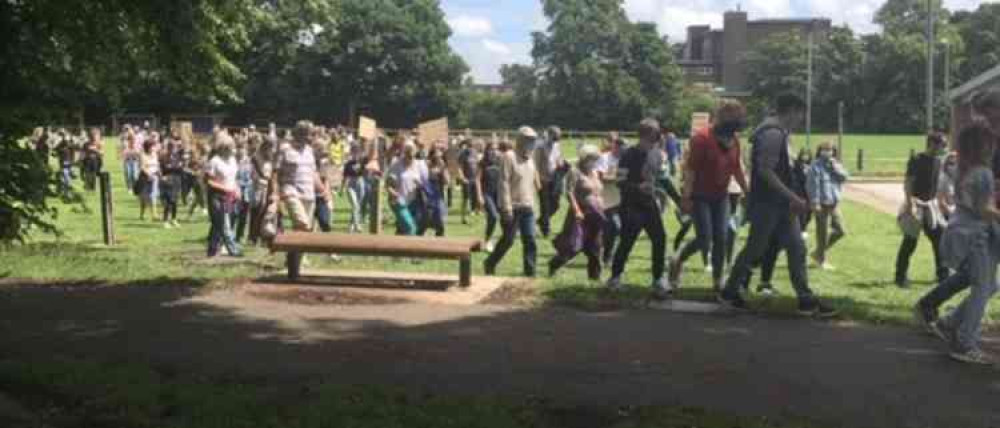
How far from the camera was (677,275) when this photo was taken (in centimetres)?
995

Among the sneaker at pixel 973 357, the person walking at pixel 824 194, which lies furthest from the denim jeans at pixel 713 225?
the person walking at pixel 824 194

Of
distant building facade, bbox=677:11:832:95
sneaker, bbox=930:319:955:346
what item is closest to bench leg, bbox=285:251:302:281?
sneaker, bbox=930:319:955:346

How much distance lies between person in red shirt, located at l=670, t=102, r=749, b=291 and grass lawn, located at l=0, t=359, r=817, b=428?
3407mm

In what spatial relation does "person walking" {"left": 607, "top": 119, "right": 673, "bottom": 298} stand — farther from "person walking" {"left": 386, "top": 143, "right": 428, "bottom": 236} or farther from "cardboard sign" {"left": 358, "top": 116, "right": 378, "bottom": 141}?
"cardboard sign" {"left": 358, "top": 116, "right": 378, "bottom": 141}

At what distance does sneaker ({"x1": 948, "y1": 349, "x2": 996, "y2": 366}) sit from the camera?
730 cm

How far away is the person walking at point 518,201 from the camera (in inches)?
458

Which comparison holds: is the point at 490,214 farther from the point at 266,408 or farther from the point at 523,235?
the point at 266,408

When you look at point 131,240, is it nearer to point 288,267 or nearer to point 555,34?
point 288,267

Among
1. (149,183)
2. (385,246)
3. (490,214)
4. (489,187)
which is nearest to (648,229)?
(385,246)

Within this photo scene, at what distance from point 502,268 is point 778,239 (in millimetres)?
4669

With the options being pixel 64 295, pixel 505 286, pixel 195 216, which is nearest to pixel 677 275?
pixel 505 286

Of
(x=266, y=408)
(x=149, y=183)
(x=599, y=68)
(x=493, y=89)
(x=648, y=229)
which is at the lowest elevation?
(x=266, y=408)

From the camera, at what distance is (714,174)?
917 cm

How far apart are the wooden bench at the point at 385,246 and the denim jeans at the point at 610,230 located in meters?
1.98
